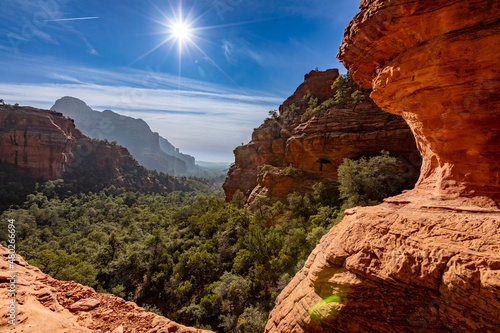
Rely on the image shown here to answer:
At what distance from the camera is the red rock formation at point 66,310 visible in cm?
504

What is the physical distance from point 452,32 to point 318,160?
2360cm

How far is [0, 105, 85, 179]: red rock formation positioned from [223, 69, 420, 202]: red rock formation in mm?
75113

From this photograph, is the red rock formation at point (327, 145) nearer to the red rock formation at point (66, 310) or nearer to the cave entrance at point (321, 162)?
the cave entrance at point (321, 162)

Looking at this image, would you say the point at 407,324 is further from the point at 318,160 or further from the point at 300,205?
the point at 318,160

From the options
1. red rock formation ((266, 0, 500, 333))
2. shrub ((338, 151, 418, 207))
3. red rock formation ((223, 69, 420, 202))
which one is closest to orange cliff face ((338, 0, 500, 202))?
red rock formation ((266, 0, 500, 333))

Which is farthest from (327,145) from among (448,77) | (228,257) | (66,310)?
(66,310)

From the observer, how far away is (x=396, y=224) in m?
6.10

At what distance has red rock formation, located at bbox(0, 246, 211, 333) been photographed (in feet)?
16.5

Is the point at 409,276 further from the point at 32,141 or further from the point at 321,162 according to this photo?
the point at 32,141

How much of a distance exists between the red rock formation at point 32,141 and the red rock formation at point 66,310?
8650 centimetres

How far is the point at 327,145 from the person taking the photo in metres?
27.4

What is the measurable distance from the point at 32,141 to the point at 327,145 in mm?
94866

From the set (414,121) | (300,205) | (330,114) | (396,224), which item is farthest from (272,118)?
(396,224)

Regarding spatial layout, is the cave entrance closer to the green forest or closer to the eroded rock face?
the green forest
